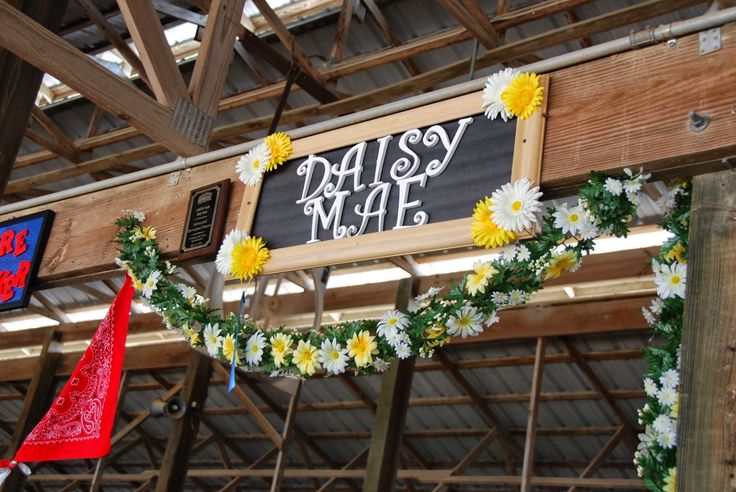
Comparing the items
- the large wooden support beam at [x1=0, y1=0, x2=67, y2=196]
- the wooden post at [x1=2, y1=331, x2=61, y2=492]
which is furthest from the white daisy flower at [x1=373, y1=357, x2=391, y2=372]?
the wooden post at [x1=2, y1=331, x2=61, y2=492]

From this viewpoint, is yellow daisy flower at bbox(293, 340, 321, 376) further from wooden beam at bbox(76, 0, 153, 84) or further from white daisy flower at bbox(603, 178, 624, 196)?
wooden beam at bbox(76, 0, 153, 84)

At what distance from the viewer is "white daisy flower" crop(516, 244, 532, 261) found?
8.01 ft

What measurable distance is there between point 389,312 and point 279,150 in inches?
29.8

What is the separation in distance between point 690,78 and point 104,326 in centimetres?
256

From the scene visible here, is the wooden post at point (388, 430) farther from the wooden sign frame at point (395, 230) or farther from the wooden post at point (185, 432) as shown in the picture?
the wooden sign frame at point (395, 230)

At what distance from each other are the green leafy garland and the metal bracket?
0.35 meters

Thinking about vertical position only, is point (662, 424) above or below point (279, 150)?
below

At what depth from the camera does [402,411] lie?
7.37 metres

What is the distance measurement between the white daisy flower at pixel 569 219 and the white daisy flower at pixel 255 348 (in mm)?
1193

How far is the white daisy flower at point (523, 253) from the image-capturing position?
2441 millimetres

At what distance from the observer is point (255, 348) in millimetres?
3109

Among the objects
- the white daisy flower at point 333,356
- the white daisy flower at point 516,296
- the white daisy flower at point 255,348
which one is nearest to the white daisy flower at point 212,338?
the white daisy flower at point 255,348

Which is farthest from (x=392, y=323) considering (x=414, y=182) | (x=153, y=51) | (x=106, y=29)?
(x=106, y=29)

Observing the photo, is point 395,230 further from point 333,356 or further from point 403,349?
point 333,356
